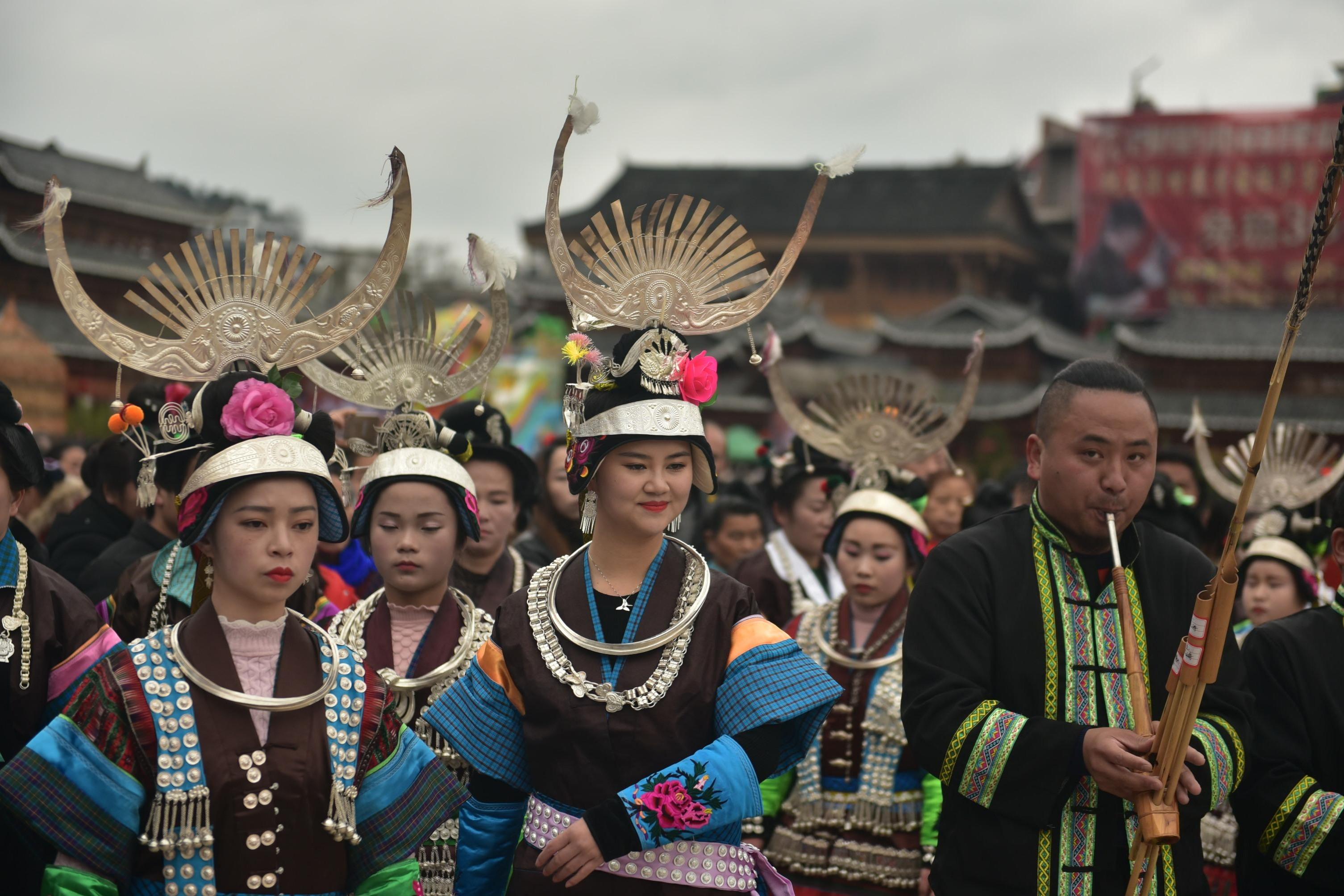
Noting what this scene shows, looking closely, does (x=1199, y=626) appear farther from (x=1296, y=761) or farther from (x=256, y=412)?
(x=256, y=412)

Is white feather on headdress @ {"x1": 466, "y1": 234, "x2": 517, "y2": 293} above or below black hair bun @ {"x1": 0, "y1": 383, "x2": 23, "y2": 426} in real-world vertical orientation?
above

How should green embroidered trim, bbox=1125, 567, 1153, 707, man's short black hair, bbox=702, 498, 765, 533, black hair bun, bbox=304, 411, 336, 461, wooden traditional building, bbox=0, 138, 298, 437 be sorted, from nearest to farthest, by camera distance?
green embroidered trim, bbox=1125, 567, 1153, 707 < black hair bun, bbox=304, 411, 336, 461 < man's short black hair, bbox=702, 498, 765, 533 < wooden traditional building, bbox=0, 138, 298, 437

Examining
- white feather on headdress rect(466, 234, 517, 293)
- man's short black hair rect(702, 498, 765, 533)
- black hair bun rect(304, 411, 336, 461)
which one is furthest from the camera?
man's short black hair rect(702, 498, 765, 533)

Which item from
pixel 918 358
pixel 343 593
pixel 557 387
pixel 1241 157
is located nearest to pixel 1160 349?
pixel 918 358

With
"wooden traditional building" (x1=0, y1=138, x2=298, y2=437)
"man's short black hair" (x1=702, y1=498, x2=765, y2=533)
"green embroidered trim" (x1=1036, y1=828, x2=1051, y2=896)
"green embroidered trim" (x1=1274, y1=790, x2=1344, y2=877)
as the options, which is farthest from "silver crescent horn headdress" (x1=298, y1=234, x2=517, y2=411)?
"wooden traditional building" (x1=0, y1=138, x2=298, y2=437)

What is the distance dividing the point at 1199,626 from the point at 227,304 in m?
2.62

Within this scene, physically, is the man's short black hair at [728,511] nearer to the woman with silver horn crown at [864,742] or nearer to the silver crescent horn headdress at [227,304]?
the woman with silver horn crown at [864,742]

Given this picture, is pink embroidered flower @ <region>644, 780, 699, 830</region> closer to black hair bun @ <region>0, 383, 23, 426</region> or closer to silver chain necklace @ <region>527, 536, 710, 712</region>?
silver chain necklace @ <region>527, 536, 710, 712</region>

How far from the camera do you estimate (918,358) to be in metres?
36.1

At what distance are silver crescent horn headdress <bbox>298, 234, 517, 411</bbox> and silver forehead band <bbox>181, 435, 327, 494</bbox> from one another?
1.49 meters

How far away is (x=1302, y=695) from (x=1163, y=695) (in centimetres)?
58

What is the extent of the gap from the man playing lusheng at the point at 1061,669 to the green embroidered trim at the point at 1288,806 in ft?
1.09

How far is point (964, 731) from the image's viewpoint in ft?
11.4

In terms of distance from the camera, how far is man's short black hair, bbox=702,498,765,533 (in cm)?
826
